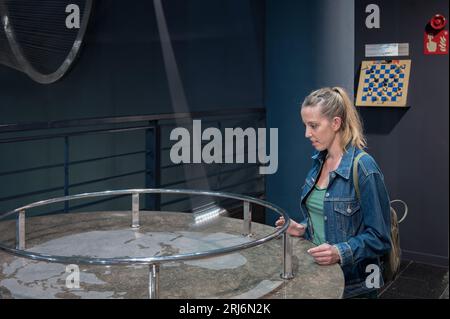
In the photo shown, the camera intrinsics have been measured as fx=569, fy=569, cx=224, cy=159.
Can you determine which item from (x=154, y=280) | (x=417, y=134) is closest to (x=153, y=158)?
(x=417, y=134)

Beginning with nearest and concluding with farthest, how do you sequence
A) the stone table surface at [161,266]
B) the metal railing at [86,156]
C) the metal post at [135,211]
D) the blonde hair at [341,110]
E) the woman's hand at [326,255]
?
the stone table surface at [161,266], the woman's hand at [326,255], the blonde hair at [341,110], the metal post at [135,211], the metal railing at [86,156]

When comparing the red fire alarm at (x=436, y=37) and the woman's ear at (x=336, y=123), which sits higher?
the red fire alarm at (x=436, y=37)

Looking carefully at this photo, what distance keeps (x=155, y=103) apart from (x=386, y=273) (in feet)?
8.88

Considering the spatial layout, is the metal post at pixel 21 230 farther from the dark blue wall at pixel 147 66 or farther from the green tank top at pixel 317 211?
the dark blue wall at pixel 147 66

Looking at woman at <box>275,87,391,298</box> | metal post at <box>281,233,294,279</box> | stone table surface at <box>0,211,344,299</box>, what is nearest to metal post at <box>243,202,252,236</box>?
stone table surface at <box>0,211,344,299</box>

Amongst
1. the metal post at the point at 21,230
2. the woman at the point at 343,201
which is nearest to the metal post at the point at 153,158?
the metal post at the point at 21,230

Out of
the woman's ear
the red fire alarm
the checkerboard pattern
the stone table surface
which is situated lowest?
the stone table surface

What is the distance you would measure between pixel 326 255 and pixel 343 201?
166 millimetres

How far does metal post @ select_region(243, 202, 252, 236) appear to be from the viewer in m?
1.45

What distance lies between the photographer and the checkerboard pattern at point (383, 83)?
318 centimetres

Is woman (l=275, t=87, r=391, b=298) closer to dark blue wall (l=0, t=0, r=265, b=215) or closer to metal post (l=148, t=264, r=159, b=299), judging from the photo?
metal post (l=148, t=264, r=159, b=299)

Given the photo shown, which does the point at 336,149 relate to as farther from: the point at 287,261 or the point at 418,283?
the point at 418,283

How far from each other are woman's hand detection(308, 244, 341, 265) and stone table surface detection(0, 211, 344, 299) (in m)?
0.02

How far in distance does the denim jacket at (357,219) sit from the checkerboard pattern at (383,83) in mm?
2019
